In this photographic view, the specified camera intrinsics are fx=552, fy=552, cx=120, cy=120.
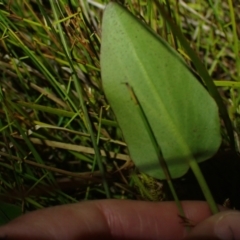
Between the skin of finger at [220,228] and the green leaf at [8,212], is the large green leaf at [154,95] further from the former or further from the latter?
the green leaf at [8,212]

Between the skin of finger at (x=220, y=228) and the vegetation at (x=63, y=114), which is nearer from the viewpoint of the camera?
the skin of finger at (x=220, y=228)

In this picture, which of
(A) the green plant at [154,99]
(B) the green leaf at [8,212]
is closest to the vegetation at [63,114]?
(B) the green leaf at [8,212]

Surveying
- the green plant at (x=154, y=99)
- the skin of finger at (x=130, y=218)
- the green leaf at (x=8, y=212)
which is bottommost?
the skin of finger at (x=130, y=218)

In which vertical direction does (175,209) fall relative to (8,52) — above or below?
below

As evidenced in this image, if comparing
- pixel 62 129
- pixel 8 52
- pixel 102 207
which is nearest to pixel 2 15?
pixel 8 52

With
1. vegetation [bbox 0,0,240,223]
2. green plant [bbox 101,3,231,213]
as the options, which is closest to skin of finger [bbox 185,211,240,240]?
green plant [bbox 101,3,231,213]

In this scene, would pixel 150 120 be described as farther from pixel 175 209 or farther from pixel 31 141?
pixel 31 141

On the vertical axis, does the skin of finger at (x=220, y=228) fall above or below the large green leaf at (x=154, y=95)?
below

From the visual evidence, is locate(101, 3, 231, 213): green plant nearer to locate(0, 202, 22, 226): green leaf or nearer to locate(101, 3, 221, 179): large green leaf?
locate(101, 3, 221, 179): large green leaf
